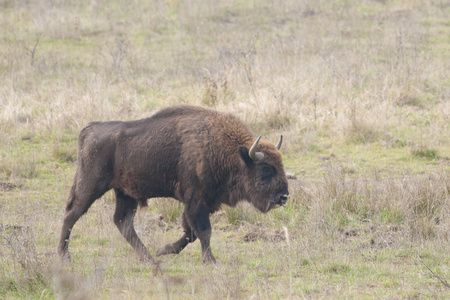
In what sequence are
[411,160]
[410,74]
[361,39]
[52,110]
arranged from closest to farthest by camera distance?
[411,160] → [52,110] → [410,74] → [361,39]

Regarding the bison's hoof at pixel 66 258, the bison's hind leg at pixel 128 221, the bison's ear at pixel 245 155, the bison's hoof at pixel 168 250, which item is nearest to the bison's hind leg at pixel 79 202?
the bison's hoof at pixel 66 258

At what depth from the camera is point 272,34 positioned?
922 inches

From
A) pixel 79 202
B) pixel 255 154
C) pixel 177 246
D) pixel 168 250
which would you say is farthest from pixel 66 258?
pixel 255 154

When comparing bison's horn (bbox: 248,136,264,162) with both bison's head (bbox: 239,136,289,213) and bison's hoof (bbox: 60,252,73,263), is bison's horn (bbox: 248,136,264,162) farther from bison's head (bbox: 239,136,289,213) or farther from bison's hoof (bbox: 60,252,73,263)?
bison's hoof (bbox: 60,252,73,263)

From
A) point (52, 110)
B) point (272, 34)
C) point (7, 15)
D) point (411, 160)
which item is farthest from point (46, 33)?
point (411, 160)

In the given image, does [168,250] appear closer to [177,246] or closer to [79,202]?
[177,246]

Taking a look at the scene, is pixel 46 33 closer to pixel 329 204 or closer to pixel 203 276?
pixel 329 204

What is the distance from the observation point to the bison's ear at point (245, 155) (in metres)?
7.67

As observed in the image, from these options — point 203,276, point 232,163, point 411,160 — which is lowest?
point 411,160

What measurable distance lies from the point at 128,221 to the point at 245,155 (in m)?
1.77

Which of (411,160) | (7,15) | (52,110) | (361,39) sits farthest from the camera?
(7,15)

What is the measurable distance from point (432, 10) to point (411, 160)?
15.0 metres

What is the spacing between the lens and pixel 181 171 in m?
7.75

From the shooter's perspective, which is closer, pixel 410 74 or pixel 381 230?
pixel 381 230
